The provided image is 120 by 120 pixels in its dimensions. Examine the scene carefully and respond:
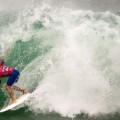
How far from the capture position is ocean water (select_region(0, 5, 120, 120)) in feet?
32.2

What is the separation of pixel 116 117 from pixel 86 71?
1.91 metres

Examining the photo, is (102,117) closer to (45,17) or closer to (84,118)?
(84,118)

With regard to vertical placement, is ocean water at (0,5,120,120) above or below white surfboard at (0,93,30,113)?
above

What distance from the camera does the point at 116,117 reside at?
930 cm

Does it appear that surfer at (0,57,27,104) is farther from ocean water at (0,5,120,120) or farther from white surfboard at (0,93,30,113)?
ocean water at (0,5,120,120)

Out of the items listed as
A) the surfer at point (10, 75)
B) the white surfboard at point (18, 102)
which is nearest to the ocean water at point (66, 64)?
the white surfboard at point (18, 102)

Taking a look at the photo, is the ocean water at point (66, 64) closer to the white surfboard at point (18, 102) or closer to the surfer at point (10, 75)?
the white surfboard at point (18, 102)

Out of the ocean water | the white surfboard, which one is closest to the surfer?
the white surfboard

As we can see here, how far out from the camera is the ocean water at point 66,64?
980 cm

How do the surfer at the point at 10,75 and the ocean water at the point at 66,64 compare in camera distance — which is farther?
the ocean water at the point at 66,64

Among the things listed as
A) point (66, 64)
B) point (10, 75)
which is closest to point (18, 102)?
point (10, 75)

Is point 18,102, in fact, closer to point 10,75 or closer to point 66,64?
point 10,75

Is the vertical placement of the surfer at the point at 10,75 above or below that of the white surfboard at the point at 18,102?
above

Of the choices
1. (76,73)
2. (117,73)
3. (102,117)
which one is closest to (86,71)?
(76,73)
